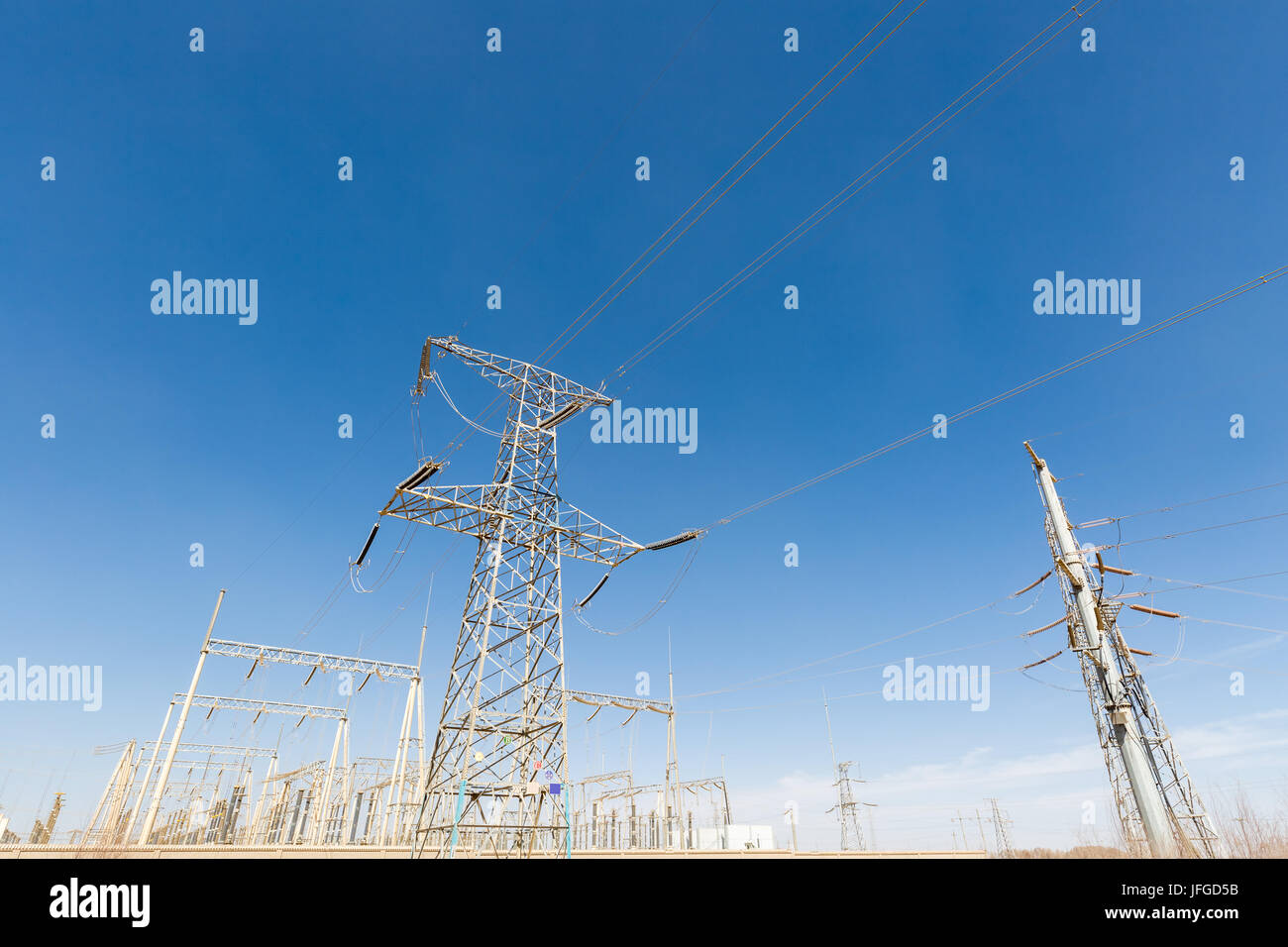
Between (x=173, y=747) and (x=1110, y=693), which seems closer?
(x=1110, y=693)

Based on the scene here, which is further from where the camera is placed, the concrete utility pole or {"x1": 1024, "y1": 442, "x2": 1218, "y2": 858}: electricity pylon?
the concrete utility pole

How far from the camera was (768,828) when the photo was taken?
38031 millimetres

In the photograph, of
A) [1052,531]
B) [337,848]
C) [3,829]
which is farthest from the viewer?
[3,829]

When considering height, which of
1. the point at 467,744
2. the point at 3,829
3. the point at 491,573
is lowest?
the point at 3,829

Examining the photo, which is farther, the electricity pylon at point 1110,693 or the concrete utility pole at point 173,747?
the concrete utility pole at point 173,747
